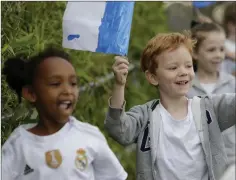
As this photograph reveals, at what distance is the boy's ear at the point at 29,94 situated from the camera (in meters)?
3.57

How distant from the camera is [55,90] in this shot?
11.5 ft

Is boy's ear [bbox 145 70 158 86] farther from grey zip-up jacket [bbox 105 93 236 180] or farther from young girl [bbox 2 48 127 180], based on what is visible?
young girl [bbox 2 48 127 180]

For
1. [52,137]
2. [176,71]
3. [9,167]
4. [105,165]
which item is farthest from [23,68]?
[176,71]

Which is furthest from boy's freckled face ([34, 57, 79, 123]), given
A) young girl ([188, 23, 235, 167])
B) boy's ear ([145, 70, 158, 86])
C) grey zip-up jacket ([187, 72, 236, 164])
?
young girl ([188, 23, 235, 167])

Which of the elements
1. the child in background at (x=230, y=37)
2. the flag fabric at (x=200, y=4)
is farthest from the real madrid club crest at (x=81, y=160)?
the child in background at (x=230, y=37)

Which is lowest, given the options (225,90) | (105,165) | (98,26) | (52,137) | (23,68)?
(105,165)

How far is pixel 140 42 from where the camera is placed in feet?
17.2

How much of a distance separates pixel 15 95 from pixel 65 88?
1.10ft

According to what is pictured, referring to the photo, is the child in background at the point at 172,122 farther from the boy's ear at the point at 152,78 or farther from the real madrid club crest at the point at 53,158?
the real madrid club crest at the point at 53,158

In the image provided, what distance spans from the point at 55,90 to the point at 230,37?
2.28 m

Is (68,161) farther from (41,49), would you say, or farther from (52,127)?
(41,49)

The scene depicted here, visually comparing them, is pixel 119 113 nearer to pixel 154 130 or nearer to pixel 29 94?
pixel 154 130

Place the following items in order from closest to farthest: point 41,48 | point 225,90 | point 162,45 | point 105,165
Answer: point 105,165, point 162,45, point 41,48, point 225,90

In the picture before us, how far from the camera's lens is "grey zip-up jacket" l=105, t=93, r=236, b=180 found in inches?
140
